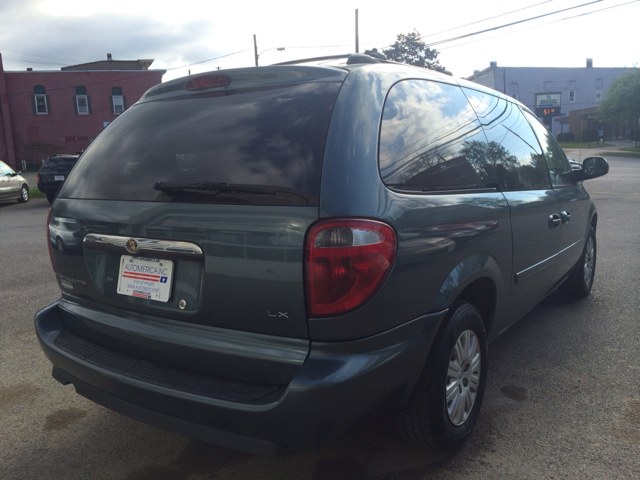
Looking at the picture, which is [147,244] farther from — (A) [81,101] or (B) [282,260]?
(A) [81,101]

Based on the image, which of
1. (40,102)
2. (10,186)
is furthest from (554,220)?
(40,102)

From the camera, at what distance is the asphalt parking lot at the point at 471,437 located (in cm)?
240

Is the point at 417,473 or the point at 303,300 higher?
the point at 303,300

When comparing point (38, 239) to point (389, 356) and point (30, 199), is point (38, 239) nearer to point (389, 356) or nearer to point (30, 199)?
point (389, 356)

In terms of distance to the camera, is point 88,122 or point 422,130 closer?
point 422,130

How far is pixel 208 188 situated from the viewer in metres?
2.06

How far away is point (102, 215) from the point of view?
2.30 m

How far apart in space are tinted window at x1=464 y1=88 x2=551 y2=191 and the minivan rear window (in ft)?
3.83

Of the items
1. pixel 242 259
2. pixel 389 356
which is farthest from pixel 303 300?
pixel 389 356

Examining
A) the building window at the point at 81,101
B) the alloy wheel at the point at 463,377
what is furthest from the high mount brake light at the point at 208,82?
the building window at the point at 81,101

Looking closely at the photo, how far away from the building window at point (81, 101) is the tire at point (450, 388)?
44.3 metres

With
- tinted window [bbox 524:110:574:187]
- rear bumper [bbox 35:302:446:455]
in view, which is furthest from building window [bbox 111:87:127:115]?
rear bumper [bbox 35:302:446:455]

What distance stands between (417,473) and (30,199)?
1849cm

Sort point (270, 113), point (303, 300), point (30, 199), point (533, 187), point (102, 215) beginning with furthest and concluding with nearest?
point (30, 199) → point (533, 187) → point (102, 215) → point (270, 113) → point (303, 300)
